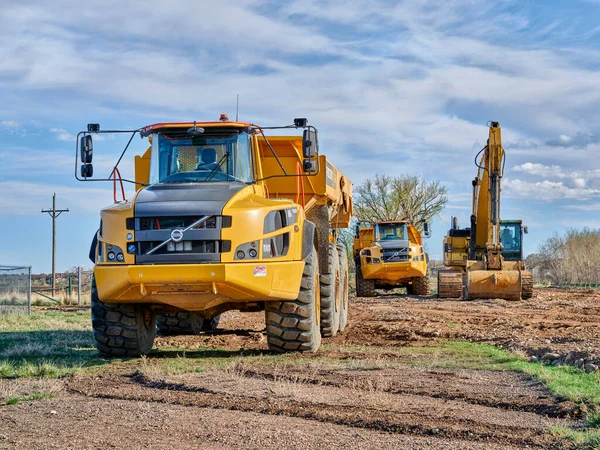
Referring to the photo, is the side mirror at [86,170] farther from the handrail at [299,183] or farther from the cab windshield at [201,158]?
the handrail at [299,183]

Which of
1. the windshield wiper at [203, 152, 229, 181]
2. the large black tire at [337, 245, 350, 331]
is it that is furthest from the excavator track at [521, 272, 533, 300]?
the windshield wiper at [203, 152, 229, 181]

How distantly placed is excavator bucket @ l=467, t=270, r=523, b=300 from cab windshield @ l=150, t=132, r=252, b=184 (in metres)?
16.1

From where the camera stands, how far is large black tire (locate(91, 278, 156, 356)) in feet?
37.6

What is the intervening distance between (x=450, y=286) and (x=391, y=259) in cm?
284

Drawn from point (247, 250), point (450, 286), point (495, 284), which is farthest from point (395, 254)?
point (247, 250)

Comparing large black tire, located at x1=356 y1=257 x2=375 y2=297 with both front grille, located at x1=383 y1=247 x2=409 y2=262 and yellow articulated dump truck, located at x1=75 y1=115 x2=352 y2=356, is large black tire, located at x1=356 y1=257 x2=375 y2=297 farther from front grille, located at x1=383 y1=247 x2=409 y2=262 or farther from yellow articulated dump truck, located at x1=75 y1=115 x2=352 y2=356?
yellow articulated dump truck, located at x1=75 y1=115 x2=352 y2=356

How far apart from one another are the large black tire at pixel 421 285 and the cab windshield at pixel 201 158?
23.6 meters

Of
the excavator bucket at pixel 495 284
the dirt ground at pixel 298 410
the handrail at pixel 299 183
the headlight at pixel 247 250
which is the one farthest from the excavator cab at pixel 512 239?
the headlight at pixel 247 250

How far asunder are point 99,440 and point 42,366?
13.9 feet

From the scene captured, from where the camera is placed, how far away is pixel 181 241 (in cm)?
1032

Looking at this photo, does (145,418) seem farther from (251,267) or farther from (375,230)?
(375,230)

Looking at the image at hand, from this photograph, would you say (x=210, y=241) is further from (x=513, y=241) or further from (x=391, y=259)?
(x=513, y=241)

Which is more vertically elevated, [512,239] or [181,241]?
[512,239]

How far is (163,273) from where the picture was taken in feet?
33.6
